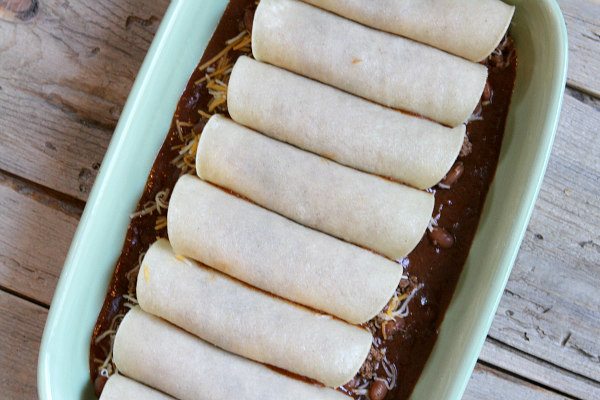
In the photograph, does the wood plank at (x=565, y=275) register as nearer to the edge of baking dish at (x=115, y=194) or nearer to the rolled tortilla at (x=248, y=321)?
the rolled tortilla at (x=248, y=321)

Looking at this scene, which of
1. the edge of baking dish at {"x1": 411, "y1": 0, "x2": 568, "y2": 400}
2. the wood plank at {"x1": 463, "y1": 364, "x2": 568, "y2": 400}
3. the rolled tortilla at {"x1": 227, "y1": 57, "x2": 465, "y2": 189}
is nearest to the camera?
the edge of baking dish at {"x1": 411, "y1": 0, "x2": 568, "y2": 400}

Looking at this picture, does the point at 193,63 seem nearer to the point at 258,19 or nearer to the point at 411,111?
the point at 258,19

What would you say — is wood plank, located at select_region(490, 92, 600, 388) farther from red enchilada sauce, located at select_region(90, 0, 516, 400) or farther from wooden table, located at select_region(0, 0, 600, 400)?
red enchilada sauce, located at select_region(90, 0, 516, 400)

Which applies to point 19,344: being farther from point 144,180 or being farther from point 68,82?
point 68,82

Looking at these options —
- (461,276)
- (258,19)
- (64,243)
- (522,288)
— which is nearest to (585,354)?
(522,288)

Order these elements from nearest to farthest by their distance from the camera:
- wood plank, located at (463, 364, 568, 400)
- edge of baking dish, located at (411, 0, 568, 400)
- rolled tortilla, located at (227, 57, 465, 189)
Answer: edge of baking dish, located at (411, 0, 568, 400), rolled tortilla, located at (227, 57, 465, 189), wood plank, located at (463, 364, 568, 400)

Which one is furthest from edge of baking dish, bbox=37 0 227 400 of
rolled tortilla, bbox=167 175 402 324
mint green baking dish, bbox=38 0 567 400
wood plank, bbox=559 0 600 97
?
wood plank, bbox=559 0 600 97

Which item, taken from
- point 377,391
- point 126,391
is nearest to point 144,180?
point 126,391
